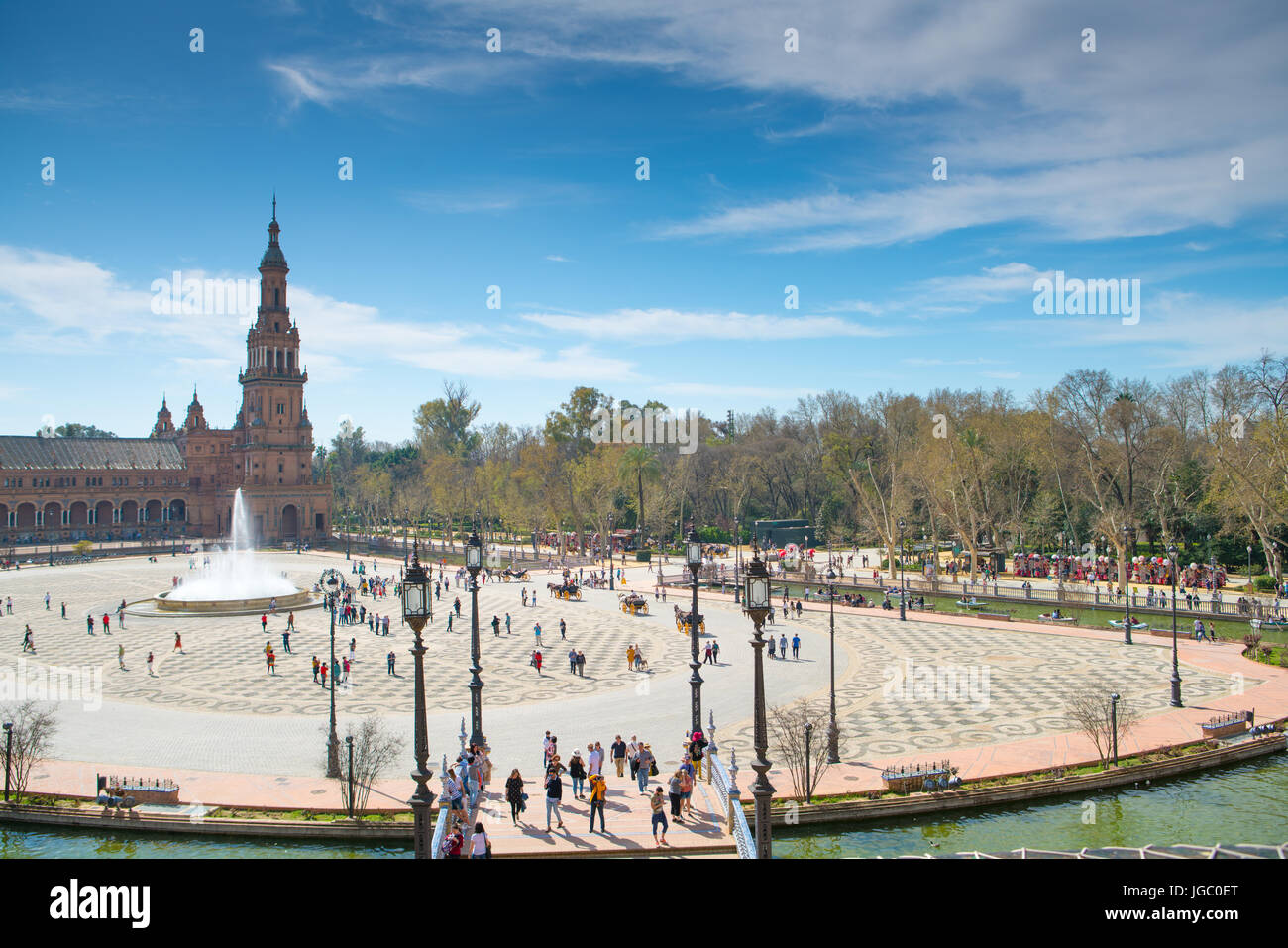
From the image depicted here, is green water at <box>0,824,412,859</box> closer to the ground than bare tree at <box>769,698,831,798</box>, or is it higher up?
closer to the ground

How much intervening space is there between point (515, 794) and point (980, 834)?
34.3ft

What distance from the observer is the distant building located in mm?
98000

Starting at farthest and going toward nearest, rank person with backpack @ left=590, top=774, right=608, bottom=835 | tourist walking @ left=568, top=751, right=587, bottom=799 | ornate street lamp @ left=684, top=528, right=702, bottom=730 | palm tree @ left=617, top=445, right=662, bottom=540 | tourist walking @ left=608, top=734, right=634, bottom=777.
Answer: palm tree @ left=617, top=445, right=662, bottom=540, tourist walking @ left=608, top=734, right=634, bottom=777, ornate street lamp @ left=684, top=528, right=702, bottom=730, tourist walking @ left=568, top=751, right=587, bottom=799, person with backpack @ left=590, top=774, right=608, bottom=835

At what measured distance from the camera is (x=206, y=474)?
107 metres

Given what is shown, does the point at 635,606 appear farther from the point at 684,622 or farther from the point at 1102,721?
the point at 1102,721

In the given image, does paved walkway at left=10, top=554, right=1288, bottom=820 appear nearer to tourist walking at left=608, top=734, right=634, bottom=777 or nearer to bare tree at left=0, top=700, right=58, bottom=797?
bare tree at left=0, top=700, right=58, bottom=797

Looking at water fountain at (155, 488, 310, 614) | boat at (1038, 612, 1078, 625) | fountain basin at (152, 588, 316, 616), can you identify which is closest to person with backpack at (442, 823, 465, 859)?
boat at (1038, 612, 1078, 625)

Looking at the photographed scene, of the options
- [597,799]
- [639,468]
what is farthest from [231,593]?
[597,799]

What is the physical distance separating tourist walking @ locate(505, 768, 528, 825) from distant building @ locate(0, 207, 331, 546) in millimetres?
89087

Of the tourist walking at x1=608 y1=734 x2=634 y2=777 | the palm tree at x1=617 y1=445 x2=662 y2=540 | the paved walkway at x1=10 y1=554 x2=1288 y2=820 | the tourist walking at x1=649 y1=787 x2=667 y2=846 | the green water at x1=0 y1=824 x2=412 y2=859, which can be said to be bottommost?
the green water at x1=0 y1=824 x2=412 y2=859

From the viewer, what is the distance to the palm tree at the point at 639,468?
3095 inches

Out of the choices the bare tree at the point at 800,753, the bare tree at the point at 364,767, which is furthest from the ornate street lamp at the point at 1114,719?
the bare tree at the point at 364,767
